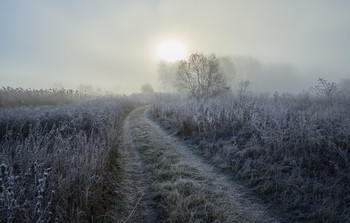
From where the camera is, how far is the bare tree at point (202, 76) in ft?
59.9

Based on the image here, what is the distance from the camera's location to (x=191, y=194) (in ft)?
11.2

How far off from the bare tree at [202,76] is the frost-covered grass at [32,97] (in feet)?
40.0

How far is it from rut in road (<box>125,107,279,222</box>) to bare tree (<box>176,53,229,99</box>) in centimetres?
1367

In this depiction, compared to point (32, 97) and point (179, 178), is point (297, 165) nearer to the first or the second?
point (179, 178)

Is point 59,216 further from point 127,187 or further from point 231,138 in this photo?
point 231,138

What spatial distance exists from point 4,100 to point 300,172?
54.2 feet

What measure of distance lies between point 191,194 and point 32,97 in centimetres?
1581

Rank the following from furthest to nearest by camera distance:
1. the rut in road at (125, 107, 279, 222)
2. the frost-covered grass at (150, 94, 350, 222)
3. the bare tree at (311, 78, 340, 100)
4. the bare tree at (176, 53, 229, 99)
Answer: the bare tree at (176, 53, 229, 99)
the bare tree at (311, 78, 340, 100)
the frost-covered grass at (150, 94, 350, 222)
the rut in road at (125, 107, 279, 222)

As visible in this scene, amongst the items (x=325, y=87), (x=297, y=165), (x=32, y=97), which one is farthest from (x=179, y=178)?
(x=32, y=97)

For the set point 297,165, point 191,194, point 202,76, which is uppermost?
point 202,76

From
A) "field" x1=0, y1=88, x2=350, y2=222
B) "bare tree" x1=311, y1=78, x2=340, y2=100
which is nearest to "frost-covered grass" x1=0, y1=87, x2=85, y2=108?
"field" x1=0, y1=88, x2=350, y2=222

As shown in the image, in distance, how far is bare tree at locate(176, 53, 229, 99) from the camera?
18.2m

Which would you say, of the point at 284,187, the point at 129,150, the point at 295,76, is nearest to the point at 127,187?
the point at 129,150

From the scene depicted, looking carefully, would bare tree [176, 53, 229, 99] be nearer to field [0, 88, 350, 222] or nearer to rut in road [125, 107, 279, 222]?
field [0, 88, 350, 222]
